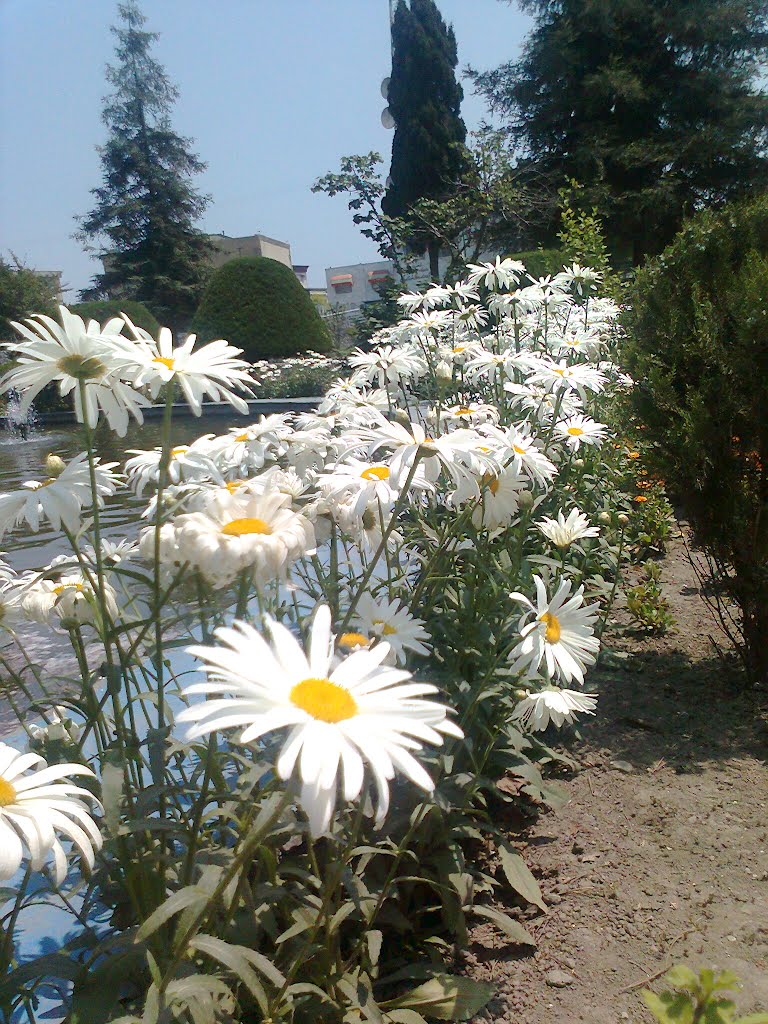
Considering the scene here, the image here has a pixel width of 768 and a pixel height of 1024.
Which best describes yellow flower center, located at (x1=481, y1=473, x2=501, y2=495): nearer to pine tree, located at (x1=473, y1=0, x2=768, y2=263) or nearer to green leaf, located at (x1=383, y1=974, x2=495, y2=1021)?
green leaf, located at (x1=383, y1=974, x2=495, y2=1021)

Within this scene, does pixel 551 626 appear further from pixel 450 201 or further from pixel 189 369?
pixel 450 201

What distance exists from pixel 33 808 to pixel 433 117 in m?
25.5

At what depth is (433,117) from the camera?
23391mm

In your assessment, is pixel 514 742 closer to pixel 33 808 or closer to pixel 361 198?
pixel 33 808

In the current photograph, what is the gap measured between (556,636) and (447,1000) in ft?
2.44

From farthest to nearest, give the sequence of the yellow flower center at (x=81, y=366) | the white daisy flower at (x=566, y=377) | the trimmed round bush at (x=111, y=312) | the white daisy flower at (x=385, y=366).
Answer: the trimmed round bush at (x=111, y=312) → the white daisy flower at (x=385, y=366) → the white daisy flower at (x=566, y=377) → the yellow flower center at (x=81, y=366)

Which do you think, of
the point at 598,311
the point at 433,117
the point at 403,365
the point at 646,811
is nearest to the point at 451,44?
the point at 433,117

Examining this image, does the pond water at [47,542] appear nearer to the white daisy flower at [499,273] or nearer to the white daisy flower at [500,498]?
the white daisy flower at [500,498]

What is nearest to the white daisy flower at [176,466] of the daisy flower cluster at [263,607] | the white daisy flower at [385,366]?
the daisy flower cluster at [263,607]

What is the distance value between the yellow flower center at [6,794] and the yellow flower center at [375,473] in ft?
2.51

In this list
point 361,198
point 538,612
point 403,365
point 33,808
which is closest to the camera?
point 33,808

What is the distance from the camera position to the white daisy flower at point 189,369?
1.17 metres

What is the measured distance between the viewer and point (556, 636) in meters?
1.73

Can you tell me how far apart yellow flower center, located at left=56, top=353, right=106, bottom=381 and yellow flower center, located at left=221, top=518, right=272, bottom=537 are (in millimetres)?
328
